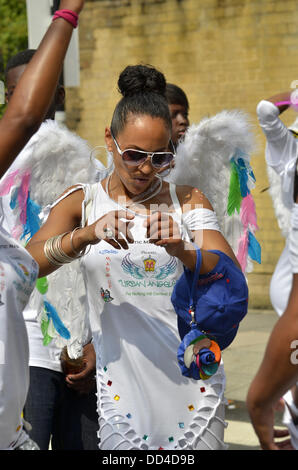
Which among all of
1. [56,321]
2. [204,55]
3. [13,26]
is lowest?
[13,26]

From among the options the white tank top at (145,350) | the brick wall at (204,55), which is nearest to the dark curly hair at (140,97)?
the white tank top at (145,350)

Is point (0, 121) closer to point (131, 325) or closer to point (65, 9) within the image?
point (65, 9)

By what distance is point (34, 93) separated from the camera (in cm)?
211

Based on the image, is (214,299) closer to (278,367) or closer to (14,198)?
(278,367)

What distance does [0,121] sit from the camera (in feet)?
7.00

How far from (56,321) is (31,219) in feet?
1.52

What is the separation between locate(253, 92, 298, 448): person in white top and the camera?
2619 millimetres

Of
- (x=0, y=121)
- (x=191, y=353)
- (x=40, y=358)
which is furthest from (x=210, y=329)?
(x=40, y=358)

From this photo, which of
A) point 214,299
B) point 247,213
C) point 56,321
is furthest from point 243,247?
point 214,299

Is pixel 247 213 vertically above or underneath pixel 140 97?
underneath

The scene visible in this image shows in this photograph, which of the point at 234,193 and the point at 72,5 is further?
the point at 234,193

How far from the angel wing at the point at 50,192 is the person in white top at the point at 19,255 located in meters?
1.27

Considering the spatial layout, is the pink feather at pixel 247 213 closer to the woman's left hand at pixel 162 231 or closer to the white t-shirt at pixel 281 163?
the white t-shirt at pixel 281 163

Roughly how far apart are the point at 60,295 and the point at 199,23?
8.43 meters
